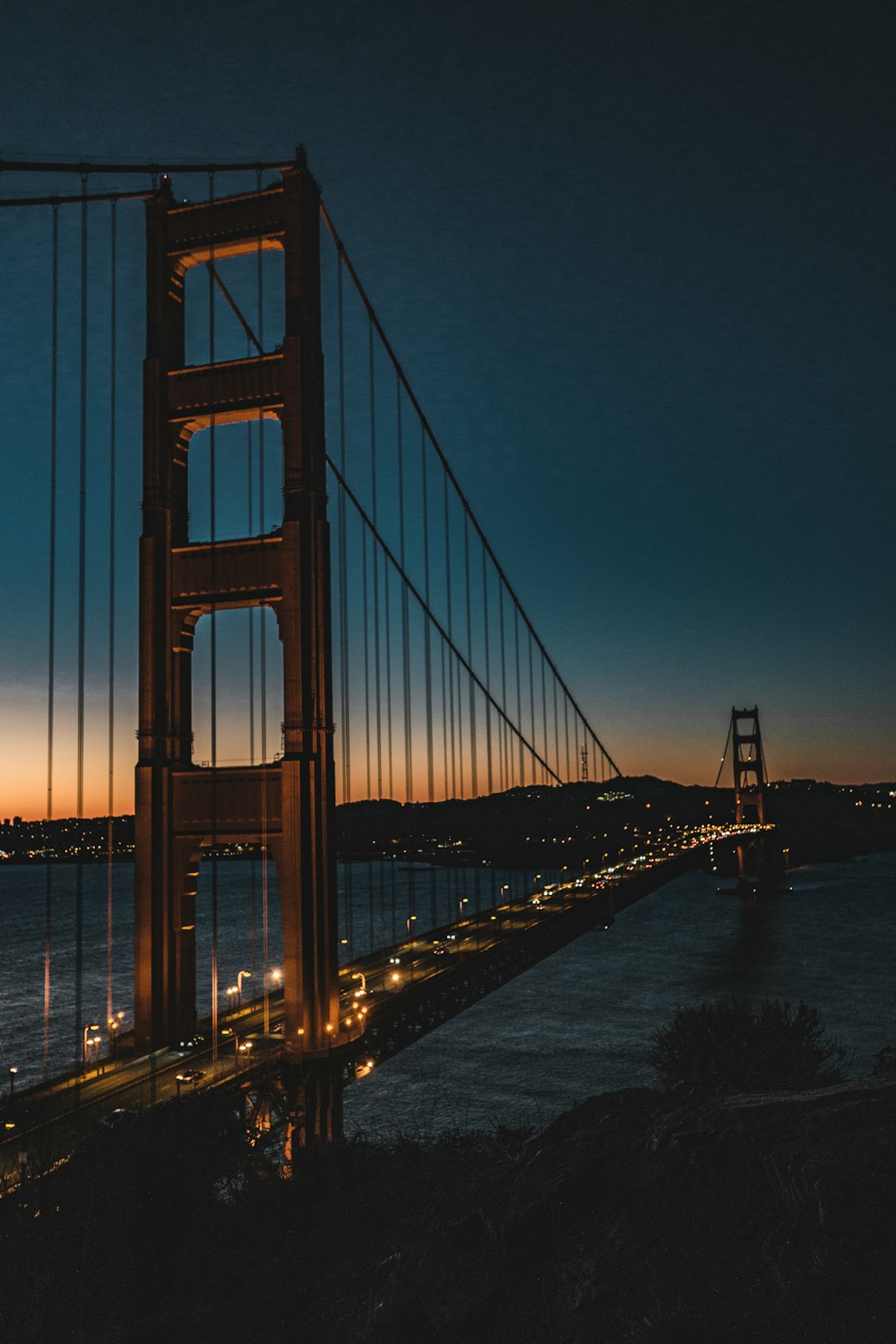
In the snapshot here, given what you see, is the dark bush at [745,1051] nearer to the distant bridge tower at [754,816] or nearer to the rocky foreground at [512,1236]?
the rocky foreground at [512,1236]

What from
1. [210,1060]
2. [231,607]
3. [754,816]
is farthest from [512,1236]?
[754,816]

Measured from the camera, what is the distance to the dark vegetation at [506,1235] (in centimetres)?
919

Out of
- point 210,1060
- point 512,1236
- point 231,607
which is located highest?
point 231,607

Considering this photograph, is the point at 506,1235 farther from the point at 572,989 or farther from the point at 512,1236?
the point at 572,989

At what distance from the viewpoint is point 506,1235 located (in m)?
11.4

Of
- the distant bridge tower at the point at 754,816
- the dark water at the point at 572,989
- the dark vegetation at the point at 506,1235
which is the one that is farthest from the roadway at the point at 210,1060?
the distant bridge tower at the point at 754,816

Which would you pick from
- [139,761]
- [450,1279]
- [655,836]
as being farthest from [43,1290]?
[655,836]

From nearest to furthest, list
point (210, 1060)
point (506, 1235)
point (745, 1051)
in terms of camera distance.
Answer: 1. point (506, 1235)
2. point (210, 1060)
3. point (745, 1051)

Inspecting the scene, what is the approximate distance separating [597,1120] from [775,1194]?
12.8ft

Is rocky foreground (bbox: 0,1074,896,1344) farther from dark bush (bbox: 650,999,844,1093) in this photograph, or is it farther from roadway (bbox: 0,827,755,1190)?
dark bush (bbox: 650,999,844,1093)

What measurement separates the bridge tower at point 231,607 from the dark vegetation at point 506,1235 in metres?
9.92

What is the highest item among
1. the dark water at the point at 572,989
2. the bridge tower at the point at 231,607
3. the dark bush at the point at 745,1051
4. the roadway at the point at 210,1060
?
the bridge tower at the point at 231,607

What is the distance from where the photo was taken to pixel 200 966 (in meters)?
79.5

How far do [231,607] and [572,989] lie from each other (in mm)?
46084
